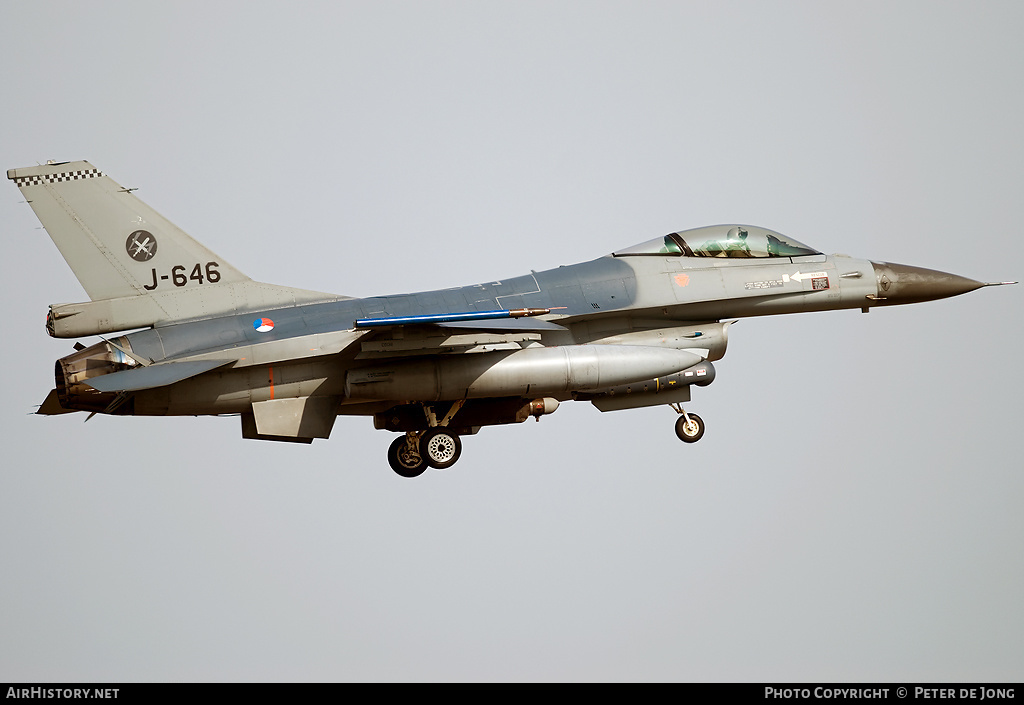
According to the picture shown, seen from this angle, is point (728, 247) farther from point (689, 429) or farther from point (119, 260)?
point (119, 260)

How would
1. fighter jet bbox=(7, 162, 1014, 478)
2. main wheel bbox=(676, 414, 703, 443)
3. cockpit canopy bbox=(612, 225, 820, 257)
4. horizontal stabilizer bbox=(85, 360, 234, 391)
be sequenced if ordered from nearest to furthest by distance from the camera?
1. horizontal stabilizer bbox=(85, 360, 234, 391)
2. fighter jet bbox=(7, 162, 1014, 478)
3. cockpit canopy bbox=(612, 225, 820, 257)
4. main wheel bbox=(676, 414, 703, 443)

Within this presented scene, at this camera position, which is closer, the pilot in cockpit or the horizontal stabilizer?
the horizontal stabilizer

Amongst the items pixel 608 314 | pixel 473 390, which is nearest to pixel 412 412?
pixel 473 390

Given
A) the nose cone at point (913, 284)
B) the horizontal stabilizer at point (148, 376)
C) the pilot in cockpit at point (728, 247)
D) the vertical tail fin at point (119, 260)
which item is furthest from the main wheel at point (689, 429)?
the horizontal stabilizer at point (148, 376)

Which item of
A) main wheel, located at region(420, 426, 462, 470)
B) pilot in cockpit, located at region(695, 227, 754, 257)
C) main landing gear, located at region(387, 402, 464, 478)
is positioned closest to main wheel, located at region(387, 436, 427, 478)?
main landing gear, located at region(387, 402, 464, 478)

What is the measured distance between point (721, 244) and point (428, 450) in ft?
16.4

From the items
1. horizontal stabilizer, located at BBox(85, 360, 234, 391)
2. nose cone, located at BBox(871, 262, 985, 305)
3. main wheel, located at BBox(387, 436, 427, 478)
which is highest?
nose cone, located at BBox(871, 262, 985, 305)

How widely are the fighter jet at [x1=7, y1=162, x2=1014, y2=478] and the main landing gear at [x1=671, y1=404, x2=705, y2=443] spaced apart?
77cm

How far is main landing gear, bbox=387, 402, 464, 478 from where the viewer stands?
18.3 metres

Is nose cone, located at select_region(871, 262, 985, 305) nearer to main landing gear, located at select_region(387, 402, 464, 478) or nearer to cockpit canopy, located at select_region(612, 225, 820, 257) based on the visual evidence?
cockpit canopy, located at select_region(612, 225, 820, 257)

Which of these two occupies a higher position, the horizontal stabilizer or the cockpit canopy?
the cockpit canopy

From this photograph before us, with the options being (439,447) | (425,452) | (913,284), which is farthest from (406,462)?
(913,284)

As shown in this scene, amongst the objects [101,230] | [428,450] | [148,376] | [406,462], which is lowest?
[406,462]

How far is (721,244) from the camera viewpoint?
19.5 m
